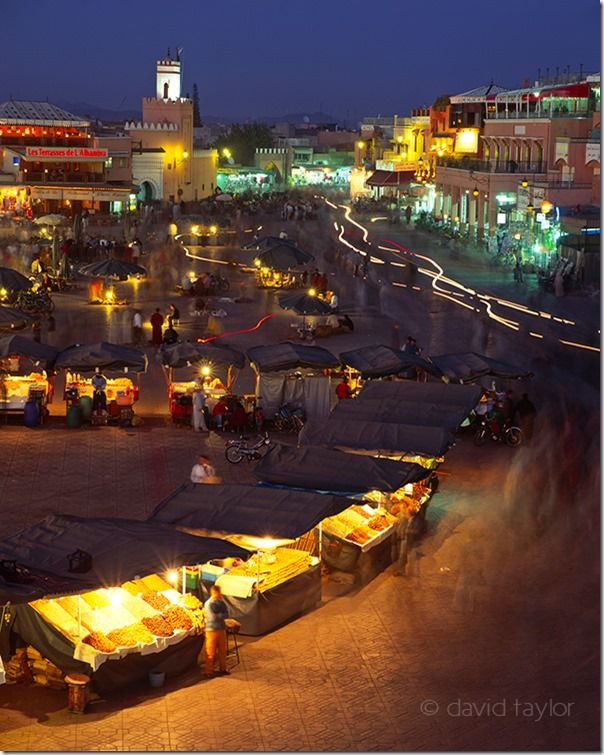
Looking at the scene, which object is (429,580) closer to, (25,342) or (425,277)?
(25,342)

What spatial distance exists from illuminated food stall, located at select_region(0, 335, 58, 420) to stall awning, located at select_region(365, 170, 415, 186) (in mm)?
57145

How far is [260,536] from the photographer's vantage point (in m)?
11.8

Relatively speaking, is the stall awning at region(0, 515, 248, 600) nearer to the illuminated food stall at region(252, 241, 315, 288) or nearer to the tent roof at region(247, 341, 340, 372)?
the tent roof at region(247, 341, 340, 372)

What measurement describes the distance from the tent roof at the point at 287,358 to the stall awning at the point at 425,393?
1839 millimetres

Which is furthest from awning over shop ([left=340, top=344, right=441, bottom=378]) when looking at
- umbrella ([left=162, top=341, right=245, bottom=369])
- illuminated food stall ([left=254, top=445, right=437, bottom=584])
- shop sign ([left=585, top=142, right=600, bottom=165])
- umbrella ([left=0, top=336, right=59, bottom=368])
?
shop sign ([left=585, top=142, right=600, bottom=165])

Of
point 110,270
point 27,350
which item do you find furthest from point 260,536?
point 110,270

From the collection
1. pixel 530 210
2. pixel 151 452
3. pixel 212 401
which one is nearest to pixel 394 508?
pixel 151 452

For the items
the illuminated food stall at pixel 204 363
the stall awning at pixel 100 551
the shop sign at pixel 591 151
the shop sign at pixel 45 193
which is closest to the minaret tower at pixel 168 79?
the shop sign at pixel 45 193

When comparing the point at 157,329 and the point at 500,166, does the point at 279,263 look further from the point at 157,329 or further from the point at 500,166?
the point at 500,166

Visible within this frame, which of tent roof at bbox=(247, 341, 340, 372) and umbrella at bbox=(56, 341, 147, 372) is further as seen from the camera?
umbrella at bbox=(56, 341, 147, 372)

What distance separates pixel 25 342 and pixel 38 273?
1634cm

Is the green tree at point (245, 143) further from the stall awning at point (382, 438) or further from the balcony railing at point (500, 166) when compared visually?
the stall awning at point (382, 438)

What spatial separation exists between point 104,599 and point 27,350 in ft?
31.6

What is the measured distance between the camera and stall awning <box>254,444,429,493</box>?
44.8ft
